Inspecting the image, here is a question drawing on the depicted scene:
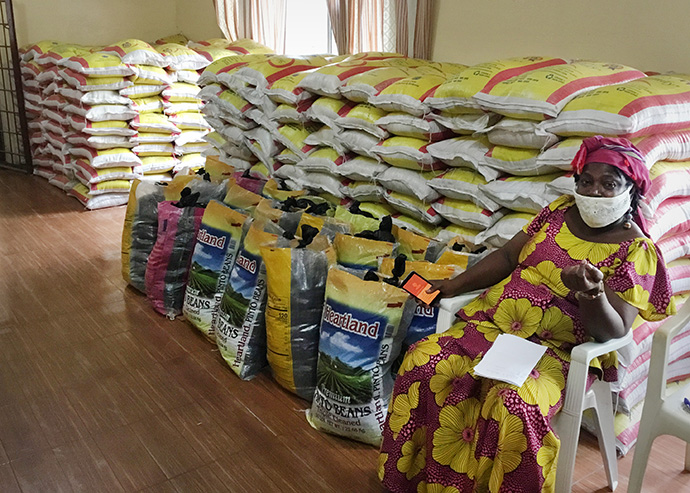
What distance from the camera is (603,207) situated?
5.22 ft

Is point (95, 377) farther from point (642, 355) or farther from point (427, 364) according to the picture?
point (642, 355)

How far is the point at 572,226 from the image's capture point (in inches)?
68.3

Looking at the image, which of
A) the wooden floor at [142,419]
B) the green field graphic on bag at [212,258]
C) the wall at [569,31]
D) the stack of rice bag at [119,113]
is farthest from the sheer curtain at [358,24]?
the wooden floor at [142,419]

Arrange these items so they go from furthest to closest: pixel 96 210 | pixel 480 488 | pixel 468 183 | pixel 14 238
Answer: pixel 96 210 → pixel 14 238 → pixel 468 183 → pixel 480 488

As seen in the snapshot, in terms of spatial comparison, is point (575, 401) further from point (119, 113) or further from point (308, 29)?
point (308, 29)

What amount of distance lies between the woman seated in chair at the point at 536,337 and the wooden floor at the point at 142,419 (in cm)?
34

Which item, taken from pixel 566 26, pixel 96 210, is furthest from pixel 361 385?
pixel 96 210

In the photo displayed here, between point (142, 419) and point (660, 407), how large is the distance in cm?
163

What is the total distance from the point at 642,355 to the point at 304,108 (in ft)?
6.25

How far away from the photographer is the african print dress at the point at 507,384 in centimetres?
148

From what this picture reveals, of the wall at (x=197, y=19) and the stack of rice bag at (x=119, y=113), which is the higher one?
the wall at (x=197, y=19)

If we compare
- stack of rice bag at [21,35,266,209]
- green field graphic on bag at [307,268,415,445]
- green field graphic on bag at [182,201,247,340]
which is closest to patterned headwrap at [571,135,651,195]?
green field graphic on bag at [307,268,415,445]

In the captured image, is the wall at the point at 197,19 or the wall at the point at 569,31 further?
the wall at the point at 197,19

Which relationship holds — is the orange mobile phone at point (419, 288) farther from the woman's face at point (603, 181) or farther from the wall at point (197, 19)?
the wall at point (197, 19)
